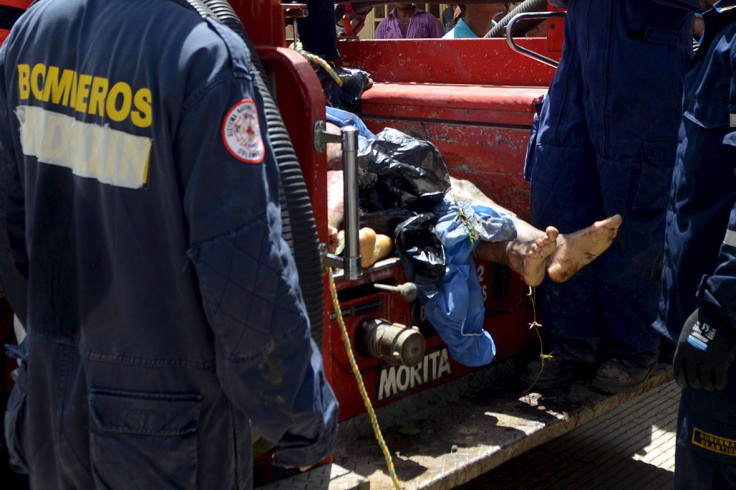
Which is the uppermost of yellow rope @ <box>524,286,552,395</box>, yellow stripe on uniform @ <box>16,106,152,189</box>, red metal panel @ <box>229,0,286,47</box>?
red metal panel @ <box>229,0,286,47</box>

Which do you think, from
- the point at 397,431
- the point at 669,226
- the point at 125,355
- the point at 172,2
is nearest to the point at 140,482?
the point at 125,355

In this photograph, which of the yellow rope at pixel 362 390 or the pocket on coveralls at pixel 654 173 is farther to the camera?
the pocket on coveralls at pixel 654 173

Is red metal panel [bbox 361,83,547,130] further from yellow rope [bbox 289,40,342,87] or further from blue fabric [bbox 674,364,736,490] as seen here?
blue fabric [bbox 674,364,736,490]

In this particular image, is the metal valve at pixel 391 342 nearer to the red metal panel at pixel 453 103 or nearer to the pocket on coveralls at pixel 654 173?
the pocket on coveralls at pixel 654 173

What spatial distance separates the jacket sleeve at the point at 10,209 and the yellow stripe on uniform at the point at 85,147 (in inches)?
4.0

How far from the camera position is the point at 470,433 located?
2.87 meters

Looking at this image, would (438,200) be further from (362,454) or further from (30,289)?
(30,289)

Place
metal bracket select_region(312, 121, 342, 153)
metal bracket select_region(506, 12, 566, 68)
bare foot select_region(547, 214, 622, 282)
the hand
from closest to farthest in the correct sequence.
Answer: metal bracket select_region(312, 121, 342, 153) → the hand → bare foot select_region(547, 214, 622, 282) → metal bracket select_region(506, 12, 566, 68)

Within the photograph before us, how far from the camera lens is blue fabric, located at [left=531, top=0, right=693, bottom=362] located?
3.03 m

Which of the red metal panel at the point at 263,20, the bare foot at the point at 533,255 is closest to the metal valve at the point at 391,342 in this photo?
the bare foot at the point at 533,255

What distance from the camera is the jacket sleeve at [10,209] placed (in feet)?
5.90

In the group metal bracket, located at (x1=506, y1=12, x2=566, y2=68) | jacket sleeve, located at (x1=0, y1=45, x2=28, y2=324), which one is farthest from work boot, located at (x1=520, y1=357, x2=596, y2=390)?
jacket sleeve, located at (x1=0, y1=45, x2=28, y2=324)

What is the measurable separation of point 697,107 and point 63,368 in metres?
1.81

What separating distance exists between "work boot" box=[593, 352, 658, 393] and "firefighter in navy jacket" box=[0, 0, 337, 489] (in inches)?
72.8
